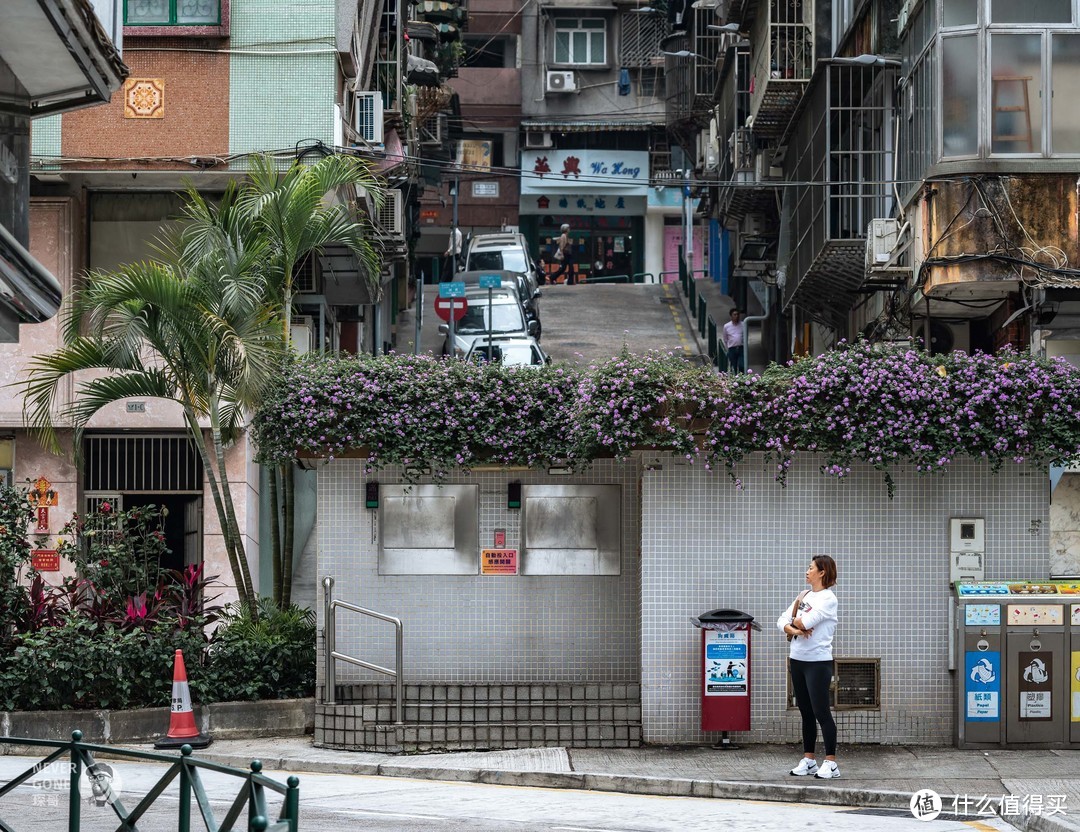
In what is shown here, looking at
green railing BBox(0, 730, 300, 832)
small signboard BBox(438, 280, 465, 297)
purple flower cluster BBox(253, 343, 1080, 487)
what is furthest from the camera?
small signboard BBox(438, 280, 465, 297)

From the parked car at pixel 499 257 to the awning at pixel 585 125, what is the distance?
10364mm

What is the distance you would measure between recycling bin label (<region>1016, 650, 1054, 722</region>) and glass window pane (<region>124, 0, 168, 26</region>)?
13.0 m

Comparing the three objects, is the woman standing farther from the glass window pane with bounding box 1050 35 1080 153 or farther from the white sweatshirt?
the glass window pane with bounding box 1050 35 1080 153

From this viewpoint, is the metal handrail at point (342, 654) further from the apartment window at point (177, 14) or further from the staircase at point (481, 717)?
the apartment window at point (177, 14)

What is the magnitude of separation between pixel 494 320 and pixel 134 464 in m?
16.7

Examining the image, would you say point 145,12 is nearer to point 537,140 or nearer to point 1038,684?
point 1038,684

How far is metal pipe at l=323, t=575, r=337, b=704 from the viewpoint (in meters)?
13.5

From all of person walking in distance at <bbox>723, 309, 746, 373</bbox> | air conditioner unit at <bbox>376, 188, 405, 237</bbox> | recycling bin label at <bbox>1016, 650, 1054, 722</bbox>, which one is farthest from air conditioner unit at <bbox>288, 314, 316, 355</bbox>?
recycling bin label at <bbox>1016, 650, 1054, 722</bbox>

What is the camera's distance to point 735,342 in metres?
32.7

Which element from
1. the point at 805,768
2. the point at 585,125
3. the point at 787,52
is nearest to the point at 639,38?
the point at 585,125

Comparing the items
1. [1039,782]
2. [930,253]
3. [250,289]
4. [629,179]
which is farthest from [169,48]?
[629,179]

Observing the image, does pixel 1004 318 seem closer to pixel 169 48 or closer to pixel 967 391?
pixel 967 391

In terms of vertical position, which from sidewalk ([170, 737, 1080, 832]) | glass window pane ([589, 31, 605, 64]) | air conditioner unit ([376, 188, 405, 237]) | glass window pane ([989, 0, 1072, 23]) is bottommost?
sidewalk ([170, 737, 1080, 832])

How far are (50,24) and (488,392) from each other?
4.47 meters
